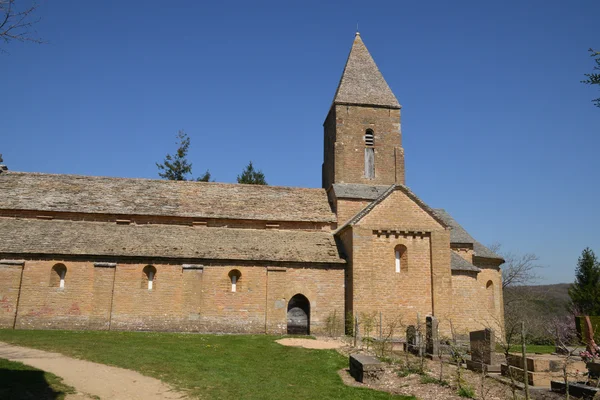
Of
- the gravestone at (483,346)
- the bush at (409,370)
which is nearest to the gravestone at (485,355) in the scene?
the gravestone at (483,346)

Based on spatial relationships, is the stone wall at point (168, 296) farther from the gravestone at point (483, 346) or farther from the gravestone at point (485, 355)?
the gravestone at point (485, 355)

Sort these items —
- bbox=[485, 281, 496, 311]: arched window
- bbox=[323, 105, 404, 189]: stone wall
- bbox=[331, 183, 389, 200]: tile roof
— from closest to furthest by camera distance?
1. bbox=[485, 281, 496, 311]: arched window
2. bbox=[331, 183, 389, 200]: tile roof
3. bbox=[323, 105, 404, 189]: stone wall

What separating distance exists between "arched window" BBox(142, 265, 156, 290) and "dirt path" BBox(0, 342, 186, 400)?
8.77m

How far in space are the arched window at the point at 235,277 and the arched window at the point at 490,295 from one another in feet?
50.1

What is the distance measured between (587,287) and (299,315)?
28977 mm

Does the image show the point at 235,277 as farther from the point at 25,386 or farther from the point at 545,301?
the point at 545,301

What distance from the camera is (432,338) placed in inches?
733

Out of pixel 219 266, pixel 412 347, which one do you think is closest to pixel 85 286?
pixel 219 266

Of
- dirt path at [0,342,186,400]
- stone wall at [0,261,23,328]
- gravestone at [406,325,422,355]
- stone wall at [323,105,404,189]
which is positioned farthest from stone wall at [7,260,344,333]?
stone wall at [323,105,404,189]

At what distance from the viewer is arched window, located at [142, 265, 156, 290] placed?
2473 centimetres

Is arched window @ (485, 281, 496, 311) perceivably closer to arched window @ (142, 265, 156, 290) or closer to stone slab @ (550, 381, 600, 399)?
stone slab @ (550, 381, 600, 399)

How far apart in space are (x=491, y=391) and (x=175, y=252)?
1753 centimetres

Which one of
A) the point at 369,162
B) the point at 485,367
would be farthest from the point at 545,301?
the point at 485,367

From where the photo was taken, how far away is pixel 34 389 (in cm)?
1134
